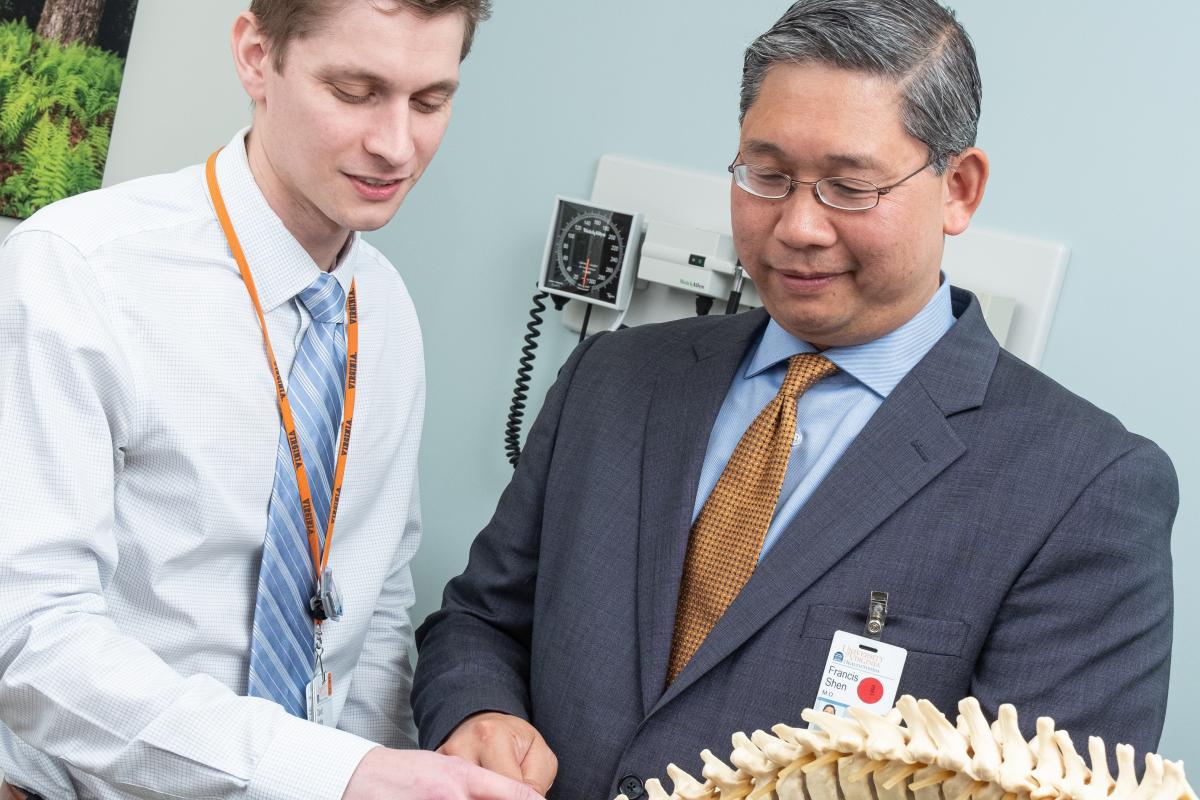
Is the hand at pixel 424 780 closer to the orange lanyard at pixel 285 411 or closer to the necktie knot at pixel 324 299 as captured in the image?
the orange lanyard at pixel 285 411

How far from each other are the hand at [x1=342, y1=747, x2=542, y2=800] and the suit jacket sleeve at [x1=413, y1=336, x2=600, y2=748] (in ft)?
0.81

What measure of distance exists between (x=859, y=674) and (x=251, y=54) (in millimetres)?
916

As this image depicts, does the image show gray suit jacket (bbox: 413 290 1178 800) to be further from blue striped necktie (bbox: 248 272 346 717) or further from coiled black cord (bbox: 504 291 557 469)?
coiled black cord (bbox: 504 291 557 469)

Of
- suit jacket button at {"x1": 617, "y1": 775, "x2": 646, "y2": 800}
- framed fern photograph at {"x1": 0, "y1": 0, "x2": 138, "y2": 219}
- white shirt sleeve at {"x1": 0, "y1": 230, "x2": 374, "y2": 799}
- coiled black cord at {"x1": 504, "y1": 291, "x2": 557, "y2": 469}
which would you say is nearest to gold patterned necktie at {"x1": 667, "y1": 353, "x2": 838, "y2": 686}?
suit jacket button at {"x1": 617, "y1": 775, "x2": 646, "y2": 800}

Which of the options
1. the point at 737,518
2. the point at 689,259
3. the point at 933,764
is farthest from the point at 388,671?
the point at 933,764

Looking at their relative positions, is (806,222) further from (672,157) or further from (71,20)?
(71,20)

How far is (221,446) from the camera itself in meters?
1.30

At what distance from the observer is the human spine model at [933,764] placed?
67cm

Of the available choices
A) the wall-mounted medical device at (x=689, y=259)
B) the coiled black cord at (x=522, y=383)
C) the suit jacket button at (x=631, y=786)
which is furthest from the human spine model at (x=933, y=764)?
the coiled black cord at (x=522, y=383)

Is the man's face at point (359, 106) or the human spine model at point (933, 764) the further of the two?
the man's face at point (359, 106)

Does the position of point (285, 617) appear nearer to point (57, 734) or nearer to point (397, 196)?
point (57, 734)

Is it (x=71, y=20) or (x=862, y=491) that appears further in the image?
(x=71, y=20)

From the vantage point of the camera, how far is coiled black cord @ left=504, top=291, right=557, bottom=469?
7.43 ft

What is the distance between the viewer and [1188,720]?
173 centimetres
